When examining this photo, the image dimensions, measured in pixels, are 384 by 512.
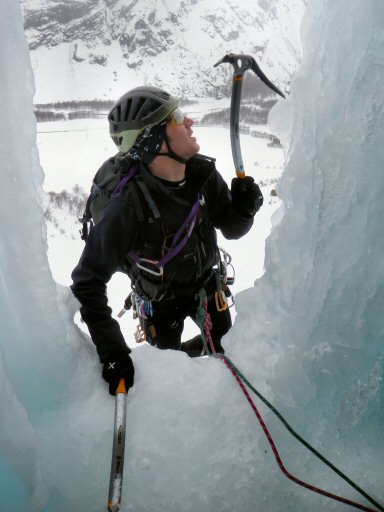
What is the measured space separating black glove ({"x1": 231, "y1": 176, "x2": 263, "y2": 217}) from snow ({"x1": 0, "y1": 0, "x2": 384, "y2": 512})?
0.80 meters

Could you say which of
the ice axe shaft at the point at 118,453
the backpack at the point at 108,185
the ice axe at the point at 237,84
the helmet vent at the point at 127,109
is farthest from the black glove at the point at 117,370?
the helmet vent at the point at 127,109

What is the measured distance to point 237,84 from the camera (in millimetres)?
2152

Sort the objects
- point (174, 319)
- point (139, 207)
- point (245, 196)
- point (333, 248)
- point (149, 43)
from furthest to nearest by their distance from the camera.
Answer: point (149, 43)
point (174, 319)
point (245, 196)
point (139, 207)
point (333, 248)

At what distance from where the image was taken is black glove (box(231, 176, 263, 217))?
7.47 ft

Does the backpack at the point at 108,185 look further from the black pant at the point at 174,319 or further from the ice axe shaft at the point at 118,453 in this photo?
the ice axe shaft at the point at 118,453

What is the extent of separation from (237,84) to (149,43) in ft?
392

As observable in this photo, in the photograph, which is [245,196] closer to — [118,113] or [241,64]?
[241,64]

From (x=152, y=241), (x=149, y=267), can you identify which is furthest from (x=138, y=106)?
(x=149, y=267)

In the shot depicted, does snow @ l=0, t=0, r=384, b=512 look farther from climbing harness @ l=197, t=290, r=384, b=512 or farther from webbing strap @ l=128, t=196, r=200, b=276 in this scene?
webbing strap @ l=128, t=196, r=200, b=276

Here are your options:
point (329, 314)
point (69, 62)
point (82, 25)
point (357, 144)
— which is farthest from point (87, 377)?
point (82, 25)

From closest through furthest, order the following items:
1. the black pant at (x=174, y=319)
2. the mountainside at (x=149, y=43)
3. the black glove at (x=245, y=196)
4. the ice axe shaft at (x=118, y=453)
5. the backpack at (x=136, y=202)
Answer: the ice axe shaft at (x=118, y=453) < the backpack at (x=136, y=202) < the black glove at (x=245, y=196) < the black pant at (x=174, y=319) < the mountainside at (x=149, y=43)

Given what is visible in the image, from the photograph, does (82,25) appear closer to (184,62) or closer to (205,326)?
(184,62)

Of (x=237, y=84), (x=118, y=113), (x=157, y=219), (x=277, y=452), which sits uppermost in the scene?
(x=237, y=84)

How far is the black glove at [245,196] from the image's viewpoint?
2.28m
